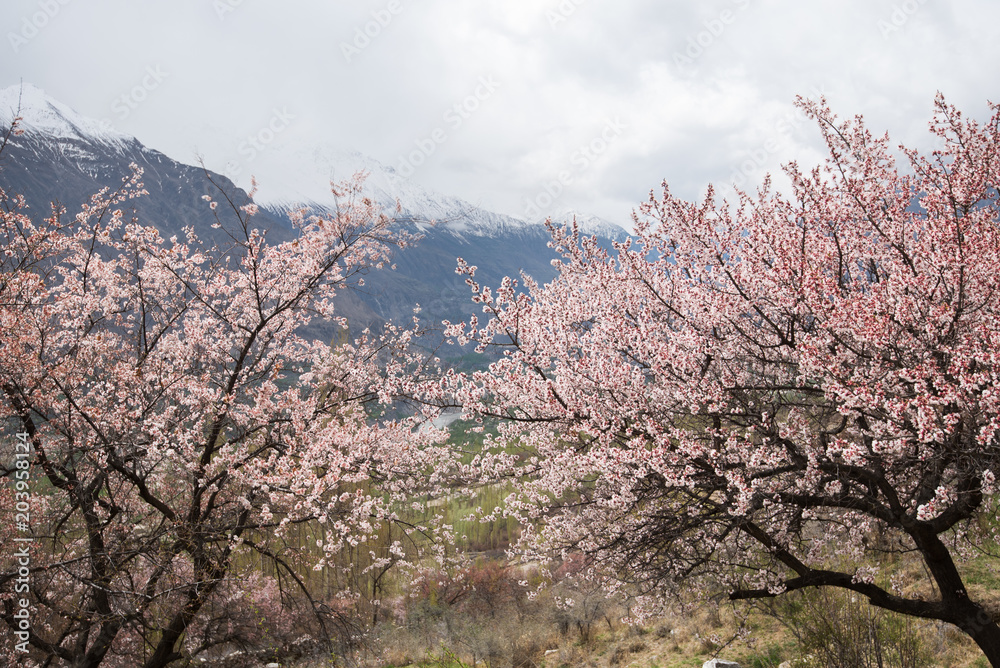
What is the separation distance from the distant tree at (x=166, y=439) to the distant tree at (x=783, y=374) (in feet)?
6.82

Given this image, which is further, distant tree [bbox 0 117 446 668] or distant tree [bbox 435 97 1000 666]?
distant tree [bbox 0 117 446 668]

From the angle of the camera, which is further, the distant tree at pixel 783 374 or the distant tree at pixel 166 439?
the distant tree at pixel 166 439

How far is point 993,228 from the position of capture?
393 cm

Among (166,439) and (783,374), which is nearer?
(783,374)

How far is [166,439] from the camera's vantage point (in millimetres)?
5238

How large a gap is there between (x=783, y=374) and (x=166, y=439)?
617cm

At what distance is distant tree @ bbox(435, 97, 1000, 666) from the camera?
143 inches

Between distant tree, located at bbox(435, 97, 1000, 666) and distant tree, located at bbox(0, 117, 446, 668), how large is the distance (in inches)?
81.8

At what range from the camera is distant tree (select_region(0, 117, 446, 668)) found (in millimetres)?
4781

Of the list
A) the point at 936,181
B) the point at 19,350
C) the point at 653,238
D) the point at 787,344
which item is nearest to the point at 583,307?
the point at 653,238

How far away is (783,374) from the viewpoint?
4.84m

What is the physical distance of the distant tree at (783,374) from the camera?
11.9 feet

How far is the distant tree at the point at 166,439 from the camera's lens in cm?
478

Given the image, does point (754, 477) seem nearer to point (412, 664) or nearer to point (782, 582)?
point (782, 582)
